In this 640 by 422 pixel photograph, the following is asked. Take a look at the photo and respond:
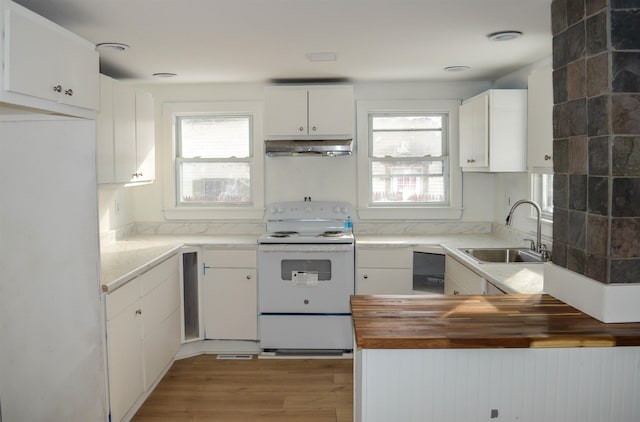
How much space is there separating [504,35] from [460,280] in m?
1.57

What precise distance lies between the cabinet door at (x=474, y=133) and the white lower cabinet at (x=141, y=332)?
7.69ft

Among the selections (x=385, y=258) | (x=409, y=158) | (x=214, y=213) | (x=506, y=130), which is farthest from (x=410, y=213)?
(x=214, y=213)

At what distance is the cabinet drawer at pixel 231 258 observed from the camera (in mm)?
4332

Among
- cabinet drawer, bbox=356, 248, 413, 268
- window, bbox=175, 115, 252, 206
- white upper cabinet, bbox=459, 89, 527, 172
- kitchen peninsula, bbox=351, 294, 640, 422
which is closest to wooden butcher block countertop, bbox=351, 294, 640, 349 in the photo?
kitchen peninsula, bbox=351, 294, 640, 422

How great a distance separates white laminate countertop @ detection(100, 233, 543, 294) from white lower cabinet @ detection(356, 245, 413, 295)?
0.23 feet

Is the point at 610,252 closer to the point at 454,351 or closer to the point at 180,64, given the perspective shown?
the point at 454,351

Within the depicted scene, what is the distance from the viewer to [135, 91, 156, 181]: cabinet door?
13.1 ft

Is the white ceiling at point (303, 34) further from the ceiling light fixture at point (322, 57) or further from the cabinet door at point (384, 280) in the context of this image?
the cabinet door at point (384, 280)

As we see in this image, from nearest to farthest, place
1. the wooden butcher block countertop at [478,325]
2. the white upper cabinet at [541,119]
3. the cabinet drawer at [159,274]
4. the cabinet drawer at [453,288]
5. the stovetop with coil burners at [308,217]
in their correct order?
1. the wooden butcher block countertop at [478,325]
2. the white upper cabinet at [541,119]
3. the cabinet drawer at [159,274]
4. the cabinet drawer at [453,288]
5. the stovetop with coil burners at [308,217]

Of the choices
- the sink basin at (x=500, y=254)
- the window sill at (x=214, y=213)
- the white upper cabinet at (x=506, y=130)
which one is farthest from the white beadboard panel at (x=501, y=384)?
the window sill at (x=214, y=213)

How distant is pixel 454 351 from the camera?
199 cm

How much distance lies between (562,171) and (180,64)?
104 inches

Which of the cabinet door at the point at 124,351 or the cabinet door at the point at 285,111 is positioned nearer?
the cabinet door at the point at 124,351

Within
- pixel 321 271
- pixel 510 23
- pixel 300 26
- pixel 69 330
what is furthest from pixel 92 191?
pixel 510 23
